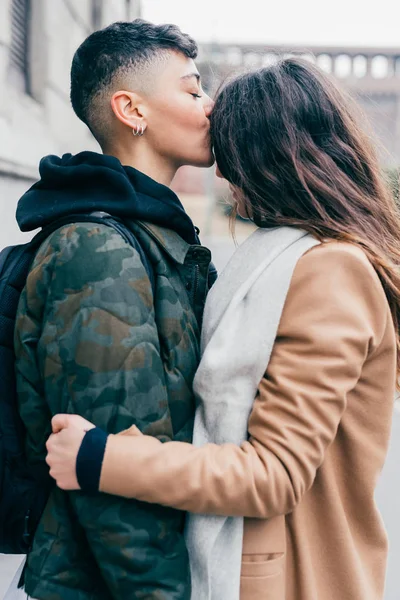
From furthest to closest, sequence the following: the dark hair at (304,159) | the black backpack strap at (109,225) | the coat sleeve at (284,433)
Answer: the dark hair at (304,159), the black backpack strap at (109,225), the coat sleeve at (284,433)

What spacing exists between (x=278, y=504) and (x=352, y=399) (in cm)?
31

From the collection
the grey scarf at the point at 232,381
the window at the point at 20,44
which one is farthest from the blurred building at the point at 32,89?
the grey scarf at the point at 232,381

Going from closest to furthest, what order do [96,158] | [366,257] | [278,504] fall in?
[278,504]
[366,257]
[96,158]

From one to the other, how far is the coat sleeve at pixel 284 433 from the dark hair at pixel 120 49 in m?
0.85

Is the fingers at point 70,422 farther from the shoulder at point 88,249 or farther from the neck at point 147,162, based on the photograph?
the neck at point 147,162

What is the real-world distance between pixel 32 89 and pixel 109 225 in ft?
11.3

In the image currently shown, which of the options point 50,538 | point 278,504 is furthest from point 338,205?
point 50,538

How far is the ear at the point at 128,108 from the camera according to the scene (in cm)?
173

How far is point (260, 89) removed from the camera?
5.19 feet

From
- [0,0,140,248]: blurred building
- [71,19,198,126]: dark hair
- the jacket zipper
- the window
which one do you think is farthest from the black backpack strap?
the window

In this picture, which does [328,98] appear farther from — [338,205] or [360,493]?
[360,493]

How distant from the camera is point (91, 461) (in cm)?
125

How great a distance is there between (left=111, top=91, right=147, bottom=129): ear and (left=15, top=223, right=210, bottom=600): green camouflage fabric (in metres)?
0.49

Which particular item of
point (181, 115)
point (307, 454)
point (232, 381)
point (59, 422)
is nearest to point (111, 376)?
point (59, 422)
